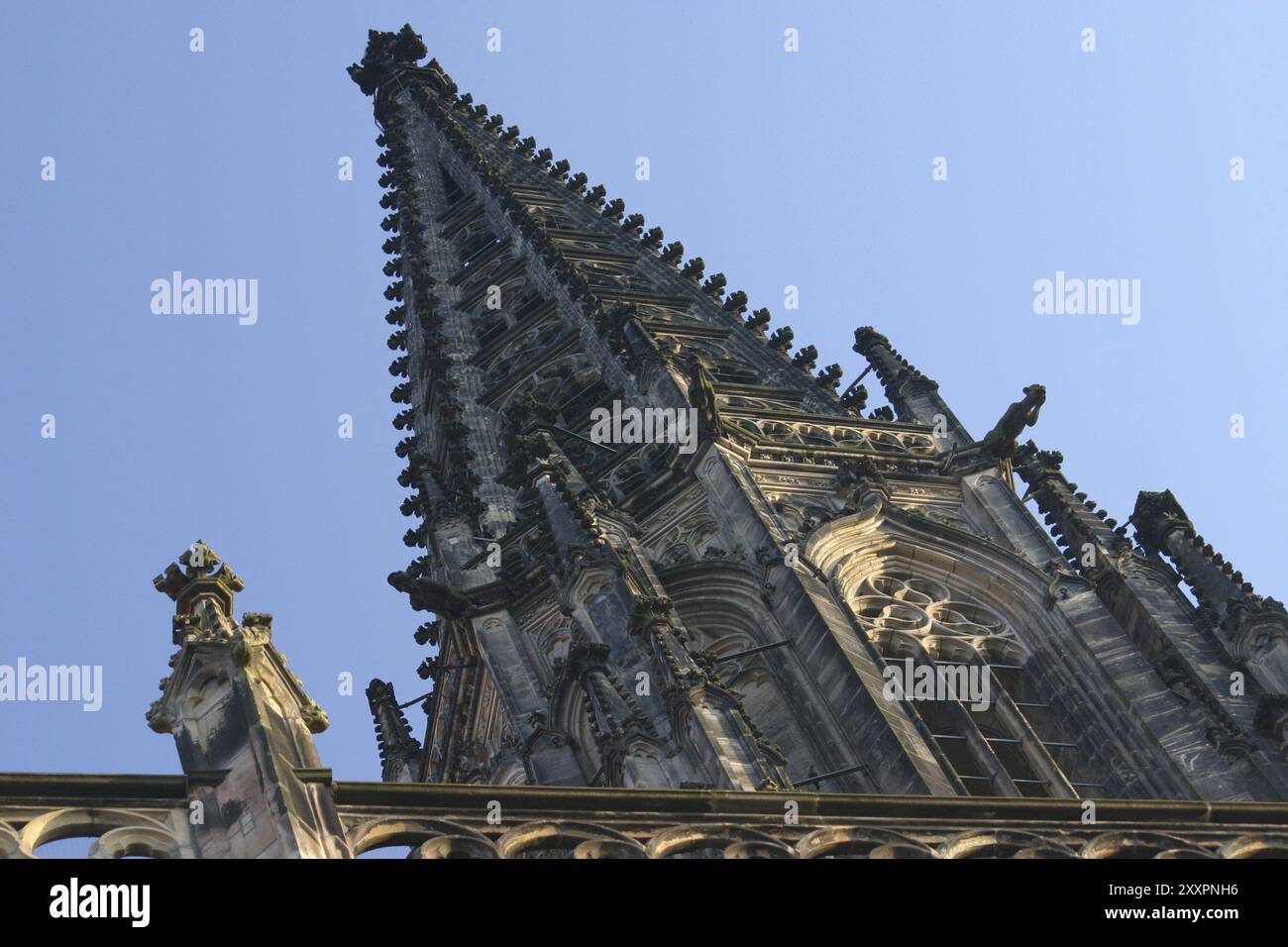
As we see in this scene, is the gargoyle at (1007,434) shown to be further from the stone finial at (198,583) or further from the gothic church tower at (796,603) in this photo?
the stone finial at (198,583)

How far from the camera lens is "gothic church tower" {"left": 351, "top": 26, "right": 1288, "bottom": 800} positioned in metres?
26.7

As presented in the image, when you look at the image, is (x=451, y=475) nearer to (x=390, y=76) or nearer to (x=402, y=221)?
(x=402, y=221)

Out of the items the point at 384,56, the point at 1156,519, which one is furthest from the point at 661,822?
the point at 384,56

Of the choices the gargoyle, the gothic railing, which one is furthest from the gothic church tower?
the gothic railing

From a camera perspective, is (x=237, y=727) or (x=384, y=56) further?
(x=384, y=56)

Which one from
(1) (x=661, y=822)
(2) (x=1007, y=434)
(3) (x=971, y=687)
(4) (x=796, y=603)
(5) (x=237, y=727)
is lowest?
(1) (x=661, y=822)

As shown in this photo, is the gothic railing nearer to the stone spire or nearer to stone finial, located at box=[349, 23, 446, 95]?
the stone spire

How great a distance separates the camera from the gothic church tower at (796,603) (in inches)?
1050

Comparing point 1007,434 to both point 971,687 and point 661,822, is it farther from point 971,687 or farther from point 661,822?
point 661,822

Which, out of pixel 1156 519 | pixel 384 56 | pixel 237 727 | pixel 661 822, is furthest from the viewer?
pixel 384 56

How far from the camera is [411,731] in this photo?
3647 cm

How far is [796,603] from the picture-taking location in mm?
29109

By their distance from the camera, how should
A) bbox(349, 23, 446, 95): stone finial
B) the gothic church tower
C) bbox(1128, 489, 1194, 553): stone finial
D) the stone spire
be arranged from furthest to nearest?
1. bbox(349, 23, 446, 95): stone finial
2. bbox(1128, 489, 1194, 553): stone finial
3. the gothic church tower
4. the stone spire

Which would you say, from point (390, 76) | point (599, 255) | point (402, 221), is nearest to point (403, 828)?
point (599, 255)
